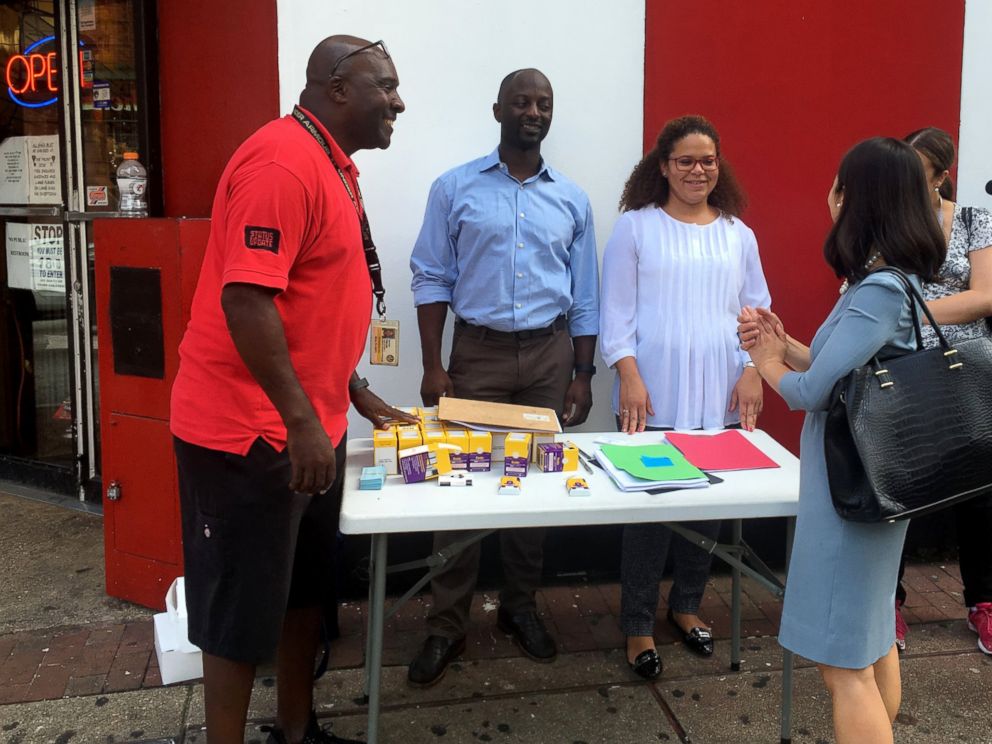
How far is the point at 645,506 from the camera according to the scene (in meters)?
2.34

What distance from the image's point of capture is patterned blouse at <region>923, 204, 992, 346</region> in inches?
122

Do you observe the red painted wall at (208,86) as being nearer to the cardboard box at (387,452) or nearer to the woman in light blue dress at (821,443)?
the cardboard box at (387,452)

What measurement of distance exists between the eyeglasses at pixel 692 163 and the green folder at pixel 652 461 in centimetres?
100

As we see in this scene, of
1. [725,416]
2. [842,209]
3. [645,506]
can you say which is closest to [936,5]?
[725,416]

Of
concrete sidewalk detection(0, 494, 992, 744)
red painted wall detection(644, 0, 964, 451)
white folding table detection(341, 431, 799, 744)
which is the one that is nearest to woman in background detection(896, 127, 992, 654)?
concrete sidewalk detection(0, 494, 992, 744)

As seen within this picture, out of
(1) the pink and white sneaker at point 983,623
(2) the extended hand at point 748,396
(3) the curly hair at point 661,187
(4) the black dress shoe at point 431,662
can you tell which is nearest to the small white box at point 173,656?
(4) the black dress shoe at point 431,662

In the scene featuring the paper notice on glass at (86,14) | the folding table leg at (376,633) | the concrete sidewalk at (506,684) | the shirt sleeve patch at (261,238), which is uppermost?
the paper notice on glass at (86,14)

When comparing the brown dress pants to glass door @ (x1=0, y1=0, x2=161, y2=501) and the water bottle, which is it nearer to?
the water bottle

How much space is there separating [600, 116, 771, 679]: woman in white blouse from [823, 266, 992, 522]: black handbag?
117cm

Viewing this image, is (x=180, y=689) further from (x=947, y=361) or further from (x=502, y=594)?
(x=947, y=361)

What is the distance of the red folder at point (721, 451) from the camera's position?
265cm

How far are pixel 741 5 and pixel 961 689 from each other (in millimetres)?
2789

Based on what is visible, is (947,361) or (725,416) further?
(725,416)

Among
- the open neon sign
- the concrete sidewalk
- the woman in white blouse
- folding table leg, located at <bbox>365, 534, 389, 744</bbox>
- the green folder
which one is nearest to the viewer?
folding table leg, located at <bbox>365, 534, 389, 744</bbox>
